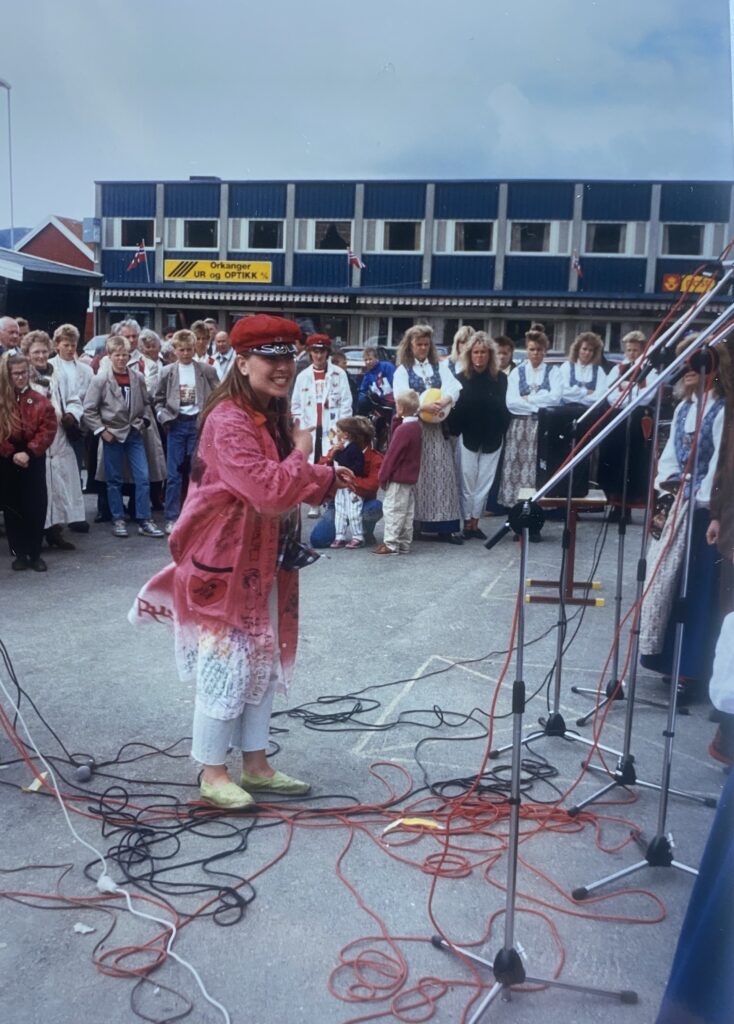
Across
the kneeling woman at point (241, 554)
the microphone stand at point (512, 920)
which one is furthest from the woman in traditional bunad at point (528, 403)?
the microphone stand at point (512, 920)

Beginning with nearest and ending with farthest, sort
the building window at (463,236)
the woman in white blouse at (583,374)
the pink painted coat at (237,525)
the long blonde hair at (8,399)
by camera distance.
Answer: the pink painted coat at (237,525), the long blonde hair at (8,399), the woman in white blouse at (583,374), the building window at (463,236)

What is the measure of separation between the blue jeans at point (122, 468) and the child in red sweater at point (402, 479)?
7.38 feet

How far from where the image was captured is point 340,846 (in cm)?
354

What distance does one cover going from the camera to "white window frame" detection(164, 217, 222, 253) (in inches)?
→ 434

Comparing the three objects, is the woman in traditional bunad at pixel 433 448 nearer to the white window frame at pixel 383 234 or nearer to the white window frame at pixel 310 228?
the white window frame at pixel 310 228

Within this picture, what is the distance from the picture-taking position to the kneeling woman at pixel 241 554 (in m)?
3.52

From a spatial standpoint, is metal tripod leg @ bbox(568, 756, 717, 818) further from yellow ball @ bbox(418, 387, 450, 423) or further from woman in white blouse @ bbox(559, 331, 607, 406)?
woman in white blouse @ bbox(559, 331, 607, 406)

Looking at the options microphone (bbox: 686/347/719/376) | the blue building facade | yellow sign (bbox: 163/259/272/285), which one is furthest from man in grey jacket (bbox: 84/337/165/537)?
microphone (bbox: 686/347/719/376)

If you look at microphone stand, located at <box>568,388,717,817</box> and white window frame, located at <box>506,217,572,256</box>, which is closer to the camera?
microphone stand, located at <box>568,388,717,817</box>

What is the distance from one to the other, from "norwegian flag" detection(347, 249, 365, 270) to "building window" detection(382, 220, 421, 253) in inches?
22.7

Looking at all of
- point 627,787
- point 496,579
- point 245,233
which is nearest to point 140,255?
point 245,233

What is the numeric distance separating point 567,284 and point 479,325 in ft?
8.40

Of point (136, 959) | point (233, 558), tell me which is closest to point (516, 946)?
point (136, 959)

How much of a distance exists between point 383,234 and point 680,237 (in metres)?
6.16
